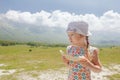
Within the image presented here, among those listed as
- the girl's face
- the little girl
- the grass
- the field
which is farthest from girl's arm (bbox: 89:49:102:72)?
the grass

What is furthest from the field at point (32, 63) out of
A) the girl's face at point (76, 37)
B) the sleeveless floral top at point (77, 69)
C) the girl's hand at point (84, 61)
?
the girl's hand at point (84, 61)

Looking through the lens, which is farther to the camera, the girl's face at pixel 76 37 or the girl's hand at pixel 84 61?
the girl's face at pixel 76 37

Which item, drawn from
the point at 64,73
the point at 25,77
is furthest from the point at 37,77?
the point at 64,73

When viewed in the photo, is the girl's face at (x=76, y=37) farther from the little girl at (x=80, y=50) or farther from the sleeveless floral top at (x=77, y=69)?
the sleeveless floral top at (x=77, y=69)

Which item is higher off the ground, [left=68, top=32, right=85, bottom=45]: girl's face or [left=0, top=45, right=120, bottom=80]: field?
[left=68, top=32, right=85, bottom=45]: girl's face

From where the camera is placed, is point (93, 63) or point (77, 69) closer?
point (93, 63)

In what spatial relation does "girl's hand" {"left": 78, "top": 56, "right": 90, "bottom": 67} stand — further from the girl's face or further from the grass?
the grass

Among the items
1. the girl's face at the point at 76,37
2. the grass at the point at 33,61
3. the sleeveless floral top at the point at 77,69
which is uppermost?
the girl's face at the point at 76,37

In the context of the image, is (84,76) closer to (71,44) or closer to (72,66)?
(72,66)

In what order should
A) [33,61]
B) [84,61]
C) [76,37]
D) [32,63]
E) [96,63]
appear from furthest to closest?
[33,61]
[32,63]
[76,37]
[96,63]
[84,61]

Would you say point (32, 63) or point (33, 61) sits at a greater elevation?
point (32, 63)

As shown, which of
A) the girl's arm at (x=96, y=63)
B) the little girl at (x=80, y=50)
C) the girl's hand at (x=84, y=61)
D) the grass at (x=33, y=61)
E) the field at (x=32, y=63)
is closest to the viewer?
the girl's hand at (x=84, y=61)

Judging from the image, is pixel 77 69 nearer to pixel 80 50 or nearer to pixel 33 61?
pixel 80 50

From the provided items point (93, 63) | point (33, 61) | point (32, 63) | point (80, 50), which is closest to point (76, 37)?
point (80, 50)
